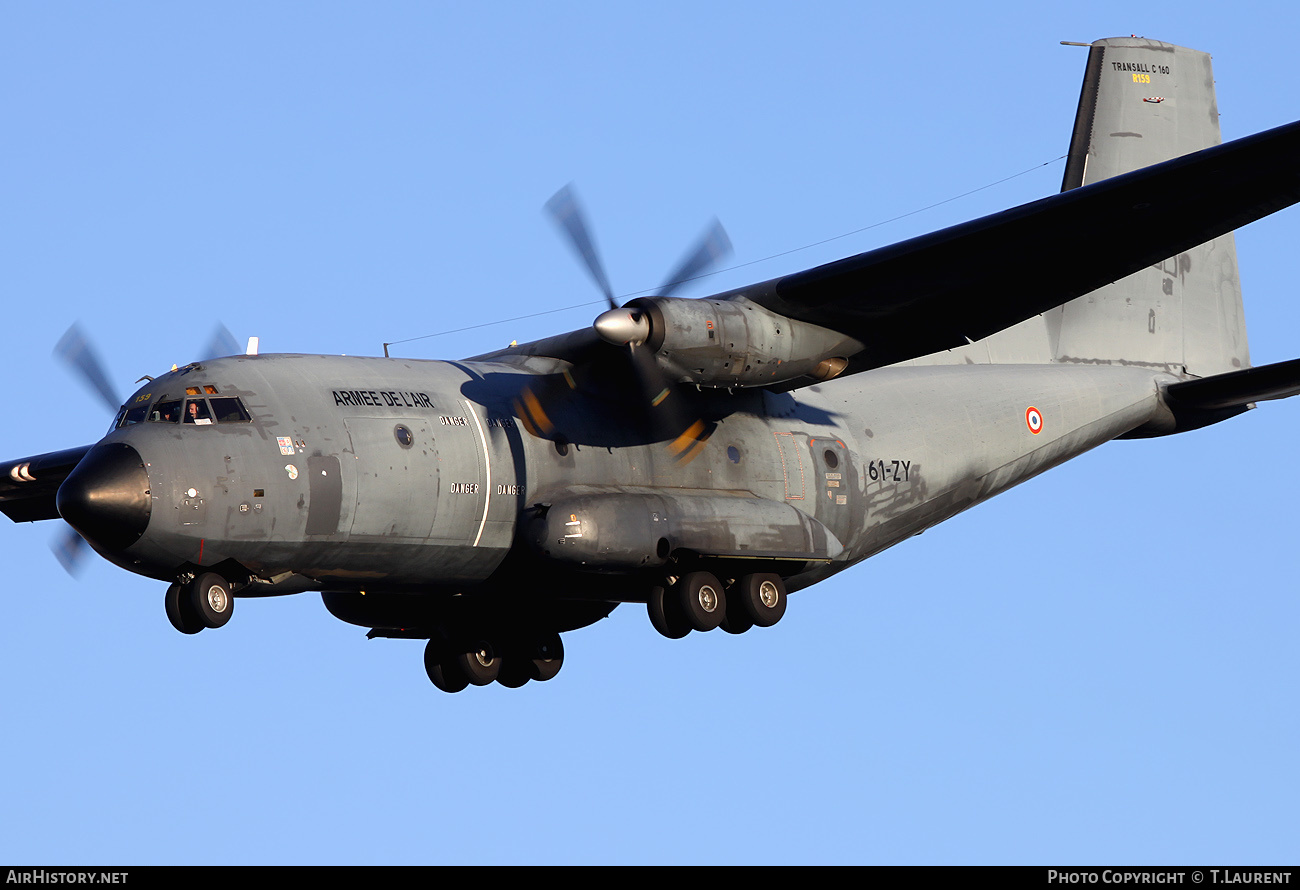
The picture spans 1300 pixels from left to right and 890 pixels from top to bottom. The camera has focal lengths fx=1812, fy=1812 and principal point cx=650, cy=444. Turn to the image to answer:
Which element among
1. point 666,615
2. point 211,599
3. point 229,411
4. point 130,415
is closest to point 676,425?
point 666,615

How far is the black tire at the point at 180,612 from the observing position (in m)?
15.9

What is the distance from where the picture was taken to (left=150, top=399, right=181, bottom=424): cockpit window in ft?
53.0

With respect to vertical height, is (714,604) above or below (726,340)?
below

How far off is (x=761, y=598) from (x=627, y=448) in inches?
79.5

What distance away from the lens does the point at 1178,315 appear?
23.4 metres

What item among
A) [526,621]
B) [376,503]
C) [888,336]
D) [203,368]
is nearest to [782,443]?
[888,336]

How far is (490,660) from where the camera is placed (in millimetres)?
19391

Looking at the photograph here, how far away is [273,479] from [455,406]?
83.0 inches

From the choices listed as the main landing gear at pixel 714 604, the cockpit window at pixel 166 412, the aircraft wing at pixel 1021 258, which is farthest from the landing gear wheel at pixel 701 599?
the cockpit window at pixel 166 412

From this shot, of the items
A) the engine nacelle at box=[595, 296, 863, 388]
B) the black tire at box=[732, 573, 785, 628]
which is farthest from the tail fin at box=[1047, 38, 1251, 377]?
the black tire at box=[732, 573, 785, 628]

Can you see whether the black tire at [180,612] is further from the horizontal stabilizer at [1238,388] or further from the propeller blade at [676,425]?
the horizontal stabilizer at [1238,388]

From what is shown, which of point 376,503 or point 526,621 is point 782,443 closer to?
point 526,621

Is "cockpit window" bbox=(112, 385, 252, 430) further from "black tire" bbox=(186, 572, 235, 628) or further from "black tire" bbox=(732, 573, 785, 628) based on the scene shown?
"black tire" bbox=(732, 573, 785, 628)

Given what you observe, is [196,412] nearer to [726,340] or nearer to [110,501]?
[110,501]
